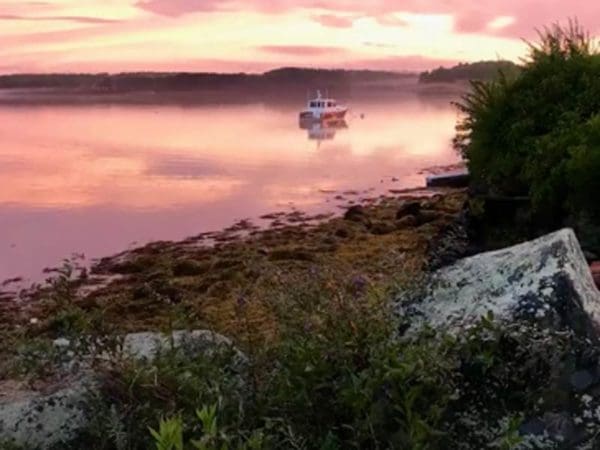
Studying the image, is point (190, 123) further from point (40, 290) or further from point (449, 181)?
point (40, 290)

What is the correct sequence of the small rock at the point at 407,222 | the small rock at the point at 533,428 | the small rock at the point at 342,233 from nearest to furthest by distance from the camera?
1. the small rock at the point at 533,428
2. the small rock at the point at 342,233
3. the small rock at the point at 407,222

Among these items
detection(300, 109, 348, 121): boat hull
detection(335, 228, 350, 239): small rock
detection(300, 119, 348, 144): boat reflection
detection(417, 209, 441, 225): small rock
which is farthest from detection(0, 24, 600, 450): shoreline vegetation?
detection(300, 109, 348, 121): boat hull

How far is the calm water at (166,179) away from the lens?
23656 mm

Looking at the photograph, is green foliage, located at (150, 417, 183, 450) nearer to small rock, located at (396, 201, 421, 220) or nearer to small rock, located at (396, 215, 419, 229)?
small rock, located at (396, 215, 419, 229)

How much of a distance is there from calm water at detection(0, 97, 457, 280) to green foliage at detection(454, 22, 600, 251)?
10167 mm

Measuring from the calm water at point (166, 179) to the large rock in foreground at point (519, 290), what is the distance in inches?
620

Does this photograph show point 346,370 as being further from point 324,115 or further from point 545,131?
point 324,115

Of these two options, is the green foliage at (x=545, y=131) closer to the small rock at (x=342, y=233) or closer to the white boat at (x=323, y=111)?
the small rock at (x=342, y=233)

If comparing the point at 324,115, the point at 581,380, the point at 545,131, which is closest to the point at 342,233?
the point at 545,131

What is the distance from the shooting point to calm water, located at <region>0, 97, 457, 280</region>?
2366 cm

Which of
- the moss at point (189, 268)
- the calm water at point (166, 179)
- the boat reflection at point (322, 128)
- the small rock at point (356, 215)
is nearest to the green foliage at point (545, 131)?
the moss at point (189, 268)

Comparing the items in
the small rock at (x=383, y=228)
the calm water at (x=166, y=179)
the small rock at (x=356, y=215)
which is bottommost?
the calm water at (x=166, y=179)

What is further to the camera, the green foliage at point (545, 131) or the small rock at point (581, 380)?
the green foliage at point (545, 131)

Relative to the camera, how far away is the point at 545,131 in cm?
1221
